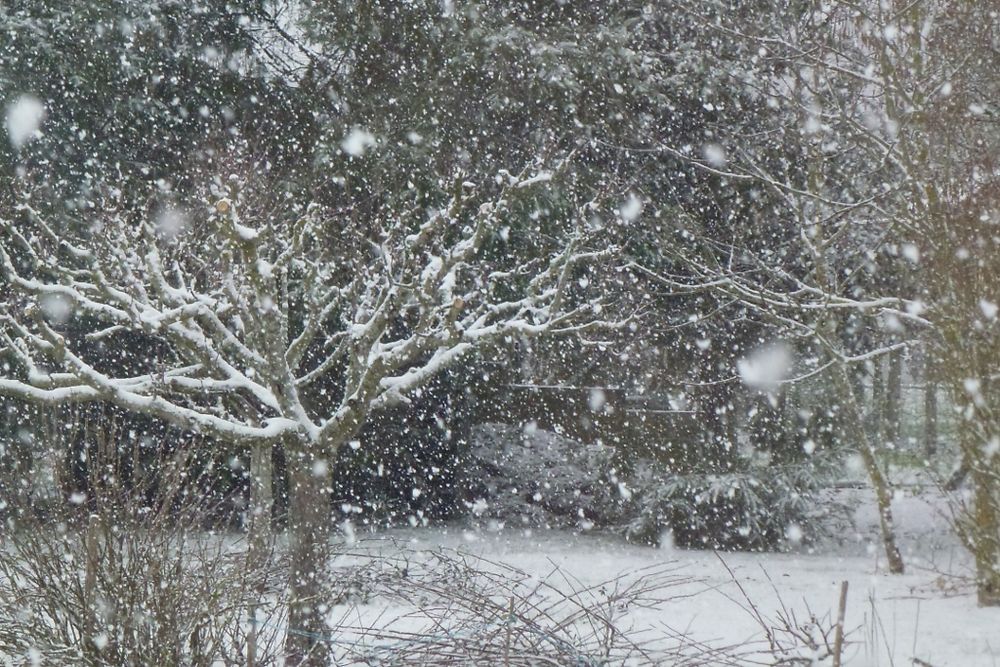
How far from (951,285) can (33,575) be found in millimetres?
4820

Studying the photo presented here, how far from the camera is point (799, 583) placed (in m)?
9.09

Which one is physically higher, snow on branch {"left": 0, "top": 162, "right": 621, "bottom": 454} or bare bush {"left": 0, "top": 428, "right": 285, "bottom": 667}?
snow on branch {"left": 0, "top": 162, "right": 621, "bottom": 454}

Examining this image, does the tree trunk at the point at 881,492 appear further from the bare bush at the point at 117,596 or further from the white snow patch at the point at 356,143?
the bare bush at the point at 117,596

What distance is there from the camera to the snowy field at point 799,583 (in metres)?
6.48

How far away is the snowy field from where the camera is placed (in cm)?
648

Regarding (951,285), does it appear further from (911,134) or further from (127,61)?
(127,61)

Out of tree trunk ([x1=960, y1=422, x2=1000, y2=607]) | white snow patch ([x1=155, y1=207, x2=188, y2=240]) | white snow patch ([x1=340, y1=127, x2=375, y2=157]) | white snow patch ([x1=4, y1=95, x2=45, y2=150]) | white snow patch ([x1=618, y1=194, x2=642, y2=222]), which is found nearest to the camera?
tree trunk ([x1=960, y1=422, x2=1000, y2=607])

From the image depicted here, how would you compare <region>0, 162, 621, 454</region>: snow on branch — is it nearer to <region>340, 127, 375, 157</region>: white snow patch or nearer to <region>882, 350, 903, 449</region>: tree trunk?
<region>340, 127, 375, 157</region>: white snow patch

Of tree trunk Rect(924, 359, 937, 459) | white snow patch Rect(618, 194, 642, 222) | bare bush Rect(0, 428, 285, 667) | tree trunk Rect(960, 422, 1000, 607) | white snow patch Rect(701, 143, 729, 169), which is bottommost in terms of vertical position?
bare bush Rect(0, 428, 285, 667)

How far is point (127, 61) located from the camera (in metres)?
10.7

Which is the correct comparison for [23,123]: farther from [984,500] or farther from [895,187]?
[984,500]

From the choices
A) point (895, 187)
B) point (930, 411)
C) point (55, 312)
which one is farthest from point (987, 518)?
point (55, 312)

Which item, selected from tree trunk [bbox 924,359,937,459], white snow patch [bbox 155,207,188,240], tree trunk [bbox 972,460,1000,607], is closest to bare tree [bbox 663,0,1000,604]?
tree trunk [bbox 972,460,1000,607]

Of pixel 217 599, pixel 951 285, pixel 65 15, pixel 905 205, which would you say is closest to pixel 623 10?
pixel 905 205
